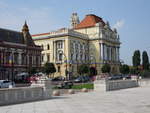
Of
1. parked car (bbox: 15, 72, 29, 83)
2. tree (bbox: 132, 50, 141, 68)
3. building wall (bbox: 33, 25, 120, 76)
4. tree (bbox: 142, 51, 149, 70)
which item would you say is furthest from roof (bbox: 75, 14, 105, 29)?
parked car (bbox: 15, 72, 29, 83)

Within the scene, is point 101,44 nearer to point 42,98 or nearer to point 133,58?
point 133,58

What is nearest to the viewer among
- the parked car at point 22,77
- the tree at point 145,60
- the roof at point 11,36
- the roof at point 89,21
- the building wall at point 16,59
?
the parked car at point 22,77

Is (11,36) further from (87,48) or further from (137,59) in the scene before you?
(137,59)

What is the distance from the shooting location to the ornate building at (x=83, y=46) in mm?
83312

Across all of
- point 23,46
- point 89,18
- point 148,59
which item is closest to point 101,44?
point 89,18

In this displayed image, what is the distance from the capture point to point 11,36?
65000 millimetres

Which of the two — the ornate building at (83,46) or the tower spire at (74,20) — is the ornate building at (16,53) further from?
the tower spire at (74,20)

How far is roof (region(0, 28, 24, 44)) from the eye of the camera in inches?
2456

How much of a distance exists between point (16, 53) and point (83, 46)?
34167 mm

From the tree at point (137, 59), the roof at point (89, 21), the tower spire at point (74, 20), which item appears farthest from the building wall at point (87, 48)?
the tower spire at point (74, 20)

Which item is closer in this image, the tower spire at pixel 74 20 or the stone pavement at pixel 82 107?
the stone pavement at pixel 82 107

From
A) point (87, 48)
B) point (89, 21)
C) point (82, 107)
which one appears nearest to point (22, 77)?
point (87, 48)

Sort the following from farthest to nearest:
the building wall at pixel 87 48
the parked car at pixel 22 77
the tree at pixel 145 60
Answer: the tree at pixel 145 60, the building wall at pixel 87 48, the parked car at pixel 22 77

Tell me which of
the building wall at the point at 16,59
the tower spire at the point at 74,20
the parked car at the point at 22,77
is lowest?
the parked car at the point at 22,77
